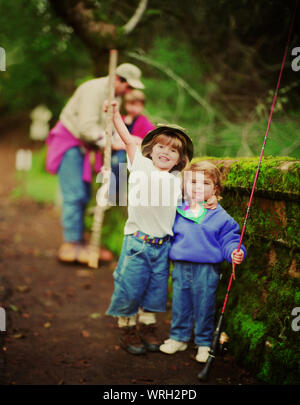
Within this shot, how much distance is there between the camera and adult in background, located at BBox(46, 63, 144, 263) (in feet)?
12.8

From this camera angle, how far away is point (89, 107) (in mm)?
4008

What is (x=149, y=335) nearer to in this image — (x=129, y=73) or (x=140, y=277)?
(x=140, y=277)

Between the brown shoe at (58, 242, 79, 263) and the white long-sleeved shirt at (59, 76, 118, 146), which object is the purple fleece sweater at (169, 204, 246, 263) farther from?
the brown shoe at (58, 242, 79, 263)

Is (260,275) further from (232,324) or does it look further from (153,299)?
(153,299)

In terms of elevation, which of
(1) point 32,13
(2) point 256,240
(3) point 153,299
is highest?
(1) point 32,13

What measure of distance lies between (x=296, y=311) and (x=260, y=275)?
1.34 ft

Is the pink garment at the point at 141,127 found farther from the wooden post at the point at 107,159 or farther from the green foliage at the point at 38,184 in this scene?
the green foliage at the point at 38,184

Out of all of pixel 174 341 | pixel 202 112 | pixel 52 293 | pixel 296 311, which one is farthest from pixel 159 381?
pixel 202 112

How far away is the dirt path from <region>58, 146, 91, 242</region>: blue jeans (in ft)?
1.75

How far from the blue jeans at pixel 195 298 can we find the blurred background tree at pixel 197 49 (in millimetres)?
1146

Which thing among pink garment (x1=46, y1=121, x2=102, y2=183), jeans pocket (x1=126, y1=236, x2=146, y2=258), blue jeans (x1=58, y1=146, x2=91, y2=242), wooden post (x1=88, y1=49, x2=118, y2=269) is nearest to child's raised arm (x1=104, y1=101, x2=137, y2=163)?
wooden post (x1=88, y1=49, x2=118, y2=269)

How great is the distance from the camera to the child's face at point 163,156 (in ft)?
9.16

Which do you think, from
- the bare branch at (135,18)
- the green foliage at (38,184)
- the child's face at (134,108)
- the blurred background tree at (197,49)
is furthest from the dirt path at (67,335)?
the green foliage at (38,184)

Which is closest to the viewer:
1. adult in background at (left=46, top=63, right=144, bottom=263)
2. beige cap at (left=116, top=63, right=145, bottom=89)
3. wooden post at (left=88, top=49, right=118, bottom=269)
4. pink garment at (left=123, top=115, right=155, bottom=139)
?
wooden post at (left=88, top=49, right=118, bottom=269)
